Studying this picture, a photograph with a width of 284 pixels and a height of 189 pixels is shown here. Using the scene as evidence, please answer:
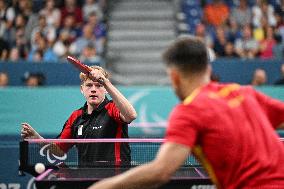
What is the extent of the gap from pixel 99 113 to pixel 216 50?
891 cm

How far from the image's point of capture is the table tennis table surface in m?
5.26

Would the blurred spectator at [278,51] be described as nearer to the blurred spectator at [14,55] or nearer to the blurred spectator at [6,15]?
the blurred spectator at [14,55]

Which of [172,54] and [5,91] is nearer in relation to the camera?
[172,54]

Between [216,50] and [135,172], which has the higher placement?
[216,50]

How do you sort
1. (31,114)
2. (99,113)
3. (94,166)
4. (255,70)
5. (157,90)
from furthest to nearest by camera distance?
1. (255,70)
2. (157,90)
3. (31,114)
4. (99,113)
5. (94,166)

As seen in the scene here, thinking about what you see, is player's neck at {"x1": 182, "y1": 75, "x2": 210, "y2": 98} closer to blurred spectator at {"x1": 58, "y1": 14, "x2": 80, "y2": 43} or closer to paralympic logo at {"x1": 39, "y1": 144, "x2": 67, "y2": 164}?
paralympic logo at {"x1": 39, "y1": 144, "x2": 67, "y2": 164}

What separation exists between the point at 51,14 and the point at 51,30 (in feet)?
2.48

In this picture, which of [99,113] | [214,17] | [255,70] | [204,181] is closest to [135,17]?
[214,17]

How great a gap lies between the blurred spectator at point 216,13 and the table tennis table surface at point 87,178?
426 inches

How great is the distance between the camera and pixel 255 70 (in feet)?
45.8

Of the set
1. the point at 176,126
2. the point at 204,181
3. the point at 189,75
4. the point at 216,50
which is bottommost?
the point at 204,181

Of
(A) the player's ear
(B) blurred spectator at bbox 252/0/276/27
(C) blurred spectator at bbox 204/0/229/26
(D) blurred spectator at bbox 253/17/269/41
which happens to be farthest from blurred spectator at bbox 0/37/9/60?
(A) the player's ear

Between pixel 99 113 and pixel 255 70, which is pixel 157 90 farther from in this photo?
pixel 99 113

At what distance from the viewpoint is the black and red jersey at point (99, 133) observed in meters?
6.44
